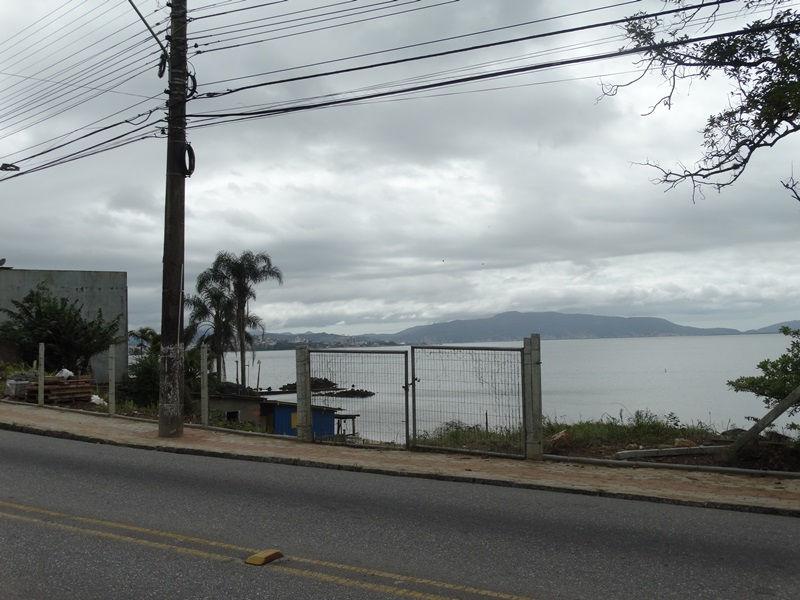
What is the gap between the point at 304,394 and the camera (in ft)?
45.6

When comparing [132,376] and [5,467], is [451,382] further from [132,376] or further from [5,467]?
[132,376]

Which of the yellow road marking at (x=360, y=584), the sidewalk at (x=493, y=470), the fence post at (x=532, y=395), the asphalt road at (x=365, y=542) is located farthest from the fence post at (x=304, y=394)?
the yellow road marking at (x=360, y=584)

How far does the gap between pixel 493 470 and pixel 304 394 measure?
14.3 ft

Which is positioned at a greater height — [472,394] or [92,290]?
[92,290]

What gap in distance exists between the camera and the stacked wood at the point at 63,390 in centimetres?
2053

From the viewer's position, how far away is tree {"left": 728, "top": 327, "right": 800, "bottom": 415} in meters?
11.3

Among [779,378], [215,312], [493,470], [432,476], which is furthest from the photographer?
[215,312]

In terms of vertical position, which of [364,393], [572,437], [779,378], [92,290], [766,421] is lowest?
[572,437]

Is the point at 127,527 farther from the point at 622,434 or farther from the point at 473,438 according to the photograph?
the point at 622,434

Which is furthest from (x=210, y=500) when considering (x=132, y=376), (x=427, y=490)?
(x=132, y=376)

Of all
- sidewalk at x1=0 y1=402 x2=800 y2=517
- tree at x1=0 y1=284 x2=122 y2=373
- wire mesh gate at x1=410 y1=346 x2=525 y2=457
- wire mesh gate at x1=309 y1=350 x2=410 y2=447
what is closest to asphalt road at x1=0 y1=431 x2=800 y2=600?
sidewalk at x1=0 y1=402 x2=800 y2=517

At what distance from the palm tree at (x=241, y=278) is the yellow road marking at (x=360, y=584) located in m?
53.3

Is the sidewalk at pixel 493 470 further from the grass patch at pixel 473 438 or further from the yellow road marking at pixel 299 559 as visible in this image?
the yellow road marking at pixel 299 559

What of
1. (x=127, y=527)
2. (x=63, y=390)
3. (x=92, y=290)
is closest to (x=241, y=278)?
(x=92, y=290)
